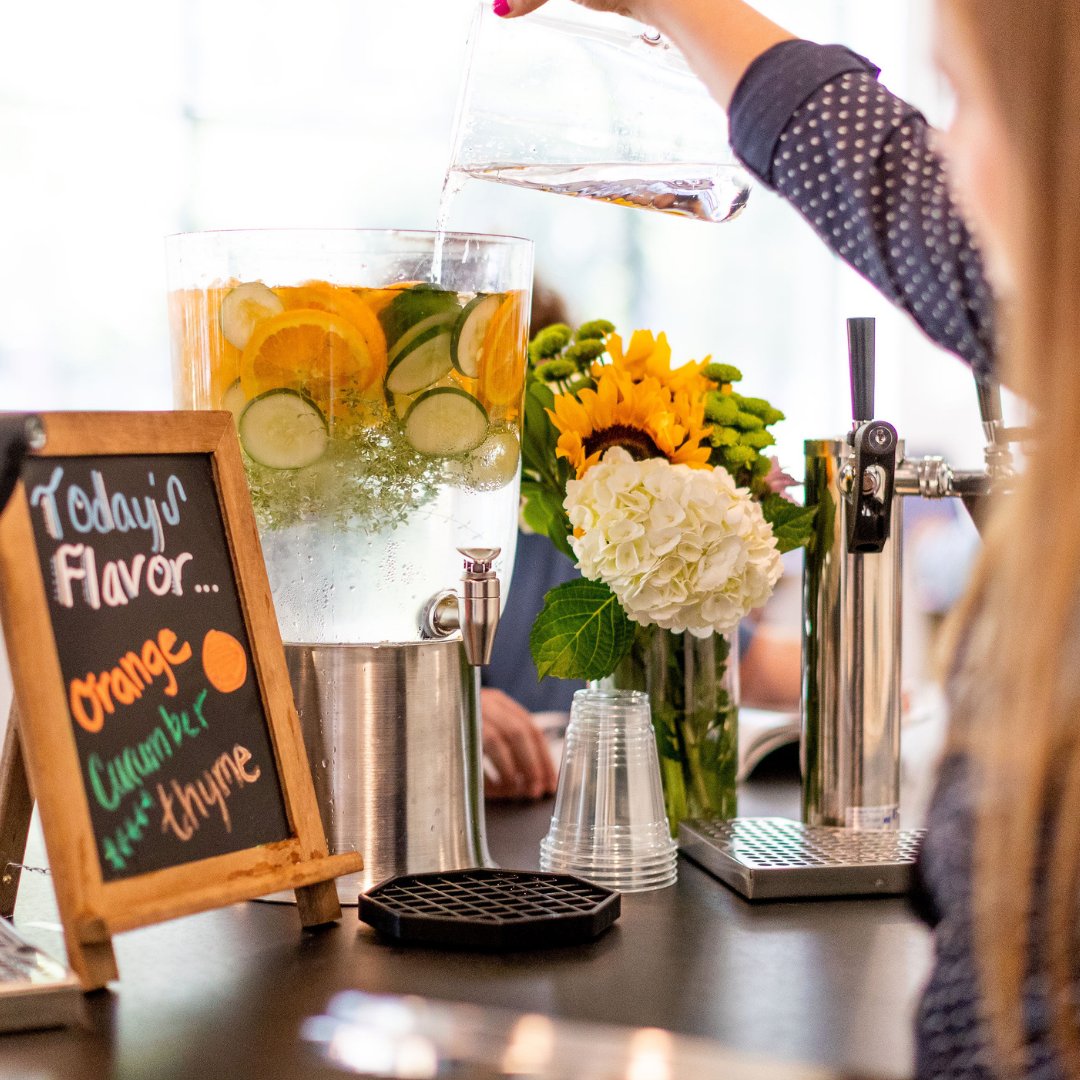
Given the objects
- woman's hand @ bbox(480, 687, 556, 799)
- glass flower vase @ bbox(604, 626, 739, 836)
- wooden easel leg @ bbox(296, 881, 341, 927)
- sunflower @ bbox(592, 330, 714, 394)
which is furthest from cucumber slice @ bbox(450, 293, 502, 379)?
woman's hand @ bbox(480, 687, 556, 799)

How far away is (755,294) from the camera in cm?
454

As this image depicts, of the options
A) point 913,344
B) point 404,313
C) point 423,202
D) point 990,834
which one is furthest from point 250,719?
point 913,344

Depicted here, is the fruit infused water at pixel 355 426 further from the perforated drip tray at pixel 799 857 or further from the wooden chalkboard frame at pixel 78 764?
the perforated drip tray at pixel 799 857

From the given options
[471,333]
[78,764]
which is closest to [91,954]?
[78,764]

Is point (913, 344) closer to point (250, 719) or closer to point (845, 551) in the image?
point (845, 551)

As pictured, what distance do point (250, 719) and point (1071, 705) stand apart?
48 cm

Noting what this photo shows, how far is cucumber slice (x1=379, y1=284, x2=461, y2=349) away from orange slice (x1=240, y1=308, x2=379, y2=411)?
2 cm

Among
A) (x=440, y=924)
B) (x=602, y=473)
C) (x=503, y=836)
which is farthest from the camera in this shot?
(x=503, y=836)

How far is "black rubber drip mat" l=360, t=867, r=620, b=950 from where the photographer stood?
0.82 m

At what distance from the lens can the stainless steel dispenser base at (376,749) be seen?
93 cm

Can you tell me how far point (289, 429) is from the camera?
3.03 ft

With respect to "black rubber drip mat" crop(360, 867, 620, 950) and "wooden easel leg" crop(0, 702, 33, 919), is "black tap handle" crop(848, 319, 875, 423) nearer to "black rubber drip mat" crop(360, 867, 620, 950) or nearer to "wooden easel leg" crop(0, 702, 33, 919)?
"black rubber drip mat" crop(360, 867, 620, 950)

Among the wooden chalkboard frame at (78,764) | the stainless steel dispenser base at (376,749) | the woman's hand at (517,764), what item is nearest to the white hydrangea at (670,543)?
the stainless steel dispenser base at (376,749)

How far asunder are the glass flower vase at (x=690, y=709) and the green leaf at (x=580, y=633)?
0.03 meters
